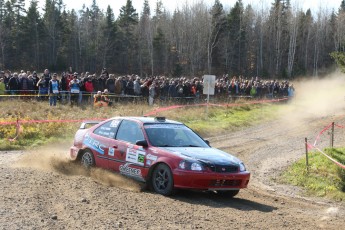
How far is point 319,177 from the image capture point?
13789 millimetres

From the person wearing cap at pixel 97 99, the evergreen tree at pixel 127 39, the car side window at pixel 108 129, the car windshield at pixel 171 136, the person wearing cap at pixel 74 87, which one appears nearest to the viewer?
the car windshield at pixel 171 136

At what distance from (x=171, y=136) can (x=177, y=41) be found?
71.0 metres

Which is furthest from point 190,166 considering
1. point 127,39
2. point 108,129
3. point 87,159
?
point 127,39

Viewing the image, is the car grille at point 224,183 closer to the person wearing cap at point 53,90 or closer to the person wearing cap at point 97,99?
the person wearing cap at point 97,99

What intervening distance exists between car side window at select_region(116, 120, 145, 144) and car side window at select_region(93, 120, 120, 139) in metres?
0.16

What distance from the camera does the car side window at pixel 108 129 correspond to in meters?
11.0

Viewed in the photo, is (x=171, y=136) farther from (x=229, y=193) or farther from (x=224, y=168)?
(x=229, y=193)

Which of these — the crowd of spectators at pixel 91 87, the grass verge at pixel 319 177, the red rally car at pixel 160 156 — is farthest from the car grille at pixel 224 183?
Result: the crowd of spectators at pixel 91 87

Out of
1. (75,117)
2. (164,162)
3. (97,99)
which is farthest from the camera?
(97,99)

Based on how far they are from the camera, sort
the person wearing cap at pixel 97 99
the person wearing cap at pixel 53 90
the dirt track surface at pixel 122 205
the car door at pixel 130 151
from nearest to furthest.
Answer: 1. the dirt track surface at pixel 122 205
2. the car door at pixel 130 151
3. the person wearing cap at pixel 53 90
4. the person wearing cap at pixel 97 99

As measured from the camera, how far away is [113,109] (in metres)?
22.8

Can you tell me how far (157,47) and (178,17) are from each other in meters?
8.77

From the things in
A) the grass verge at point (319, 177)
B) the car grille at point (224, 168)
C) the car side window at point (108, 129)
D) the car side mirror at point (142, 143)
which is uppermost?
the car side window at point (108, 129)

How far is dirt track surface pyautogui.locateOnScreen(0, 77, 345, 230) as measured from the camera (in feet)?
23.4
